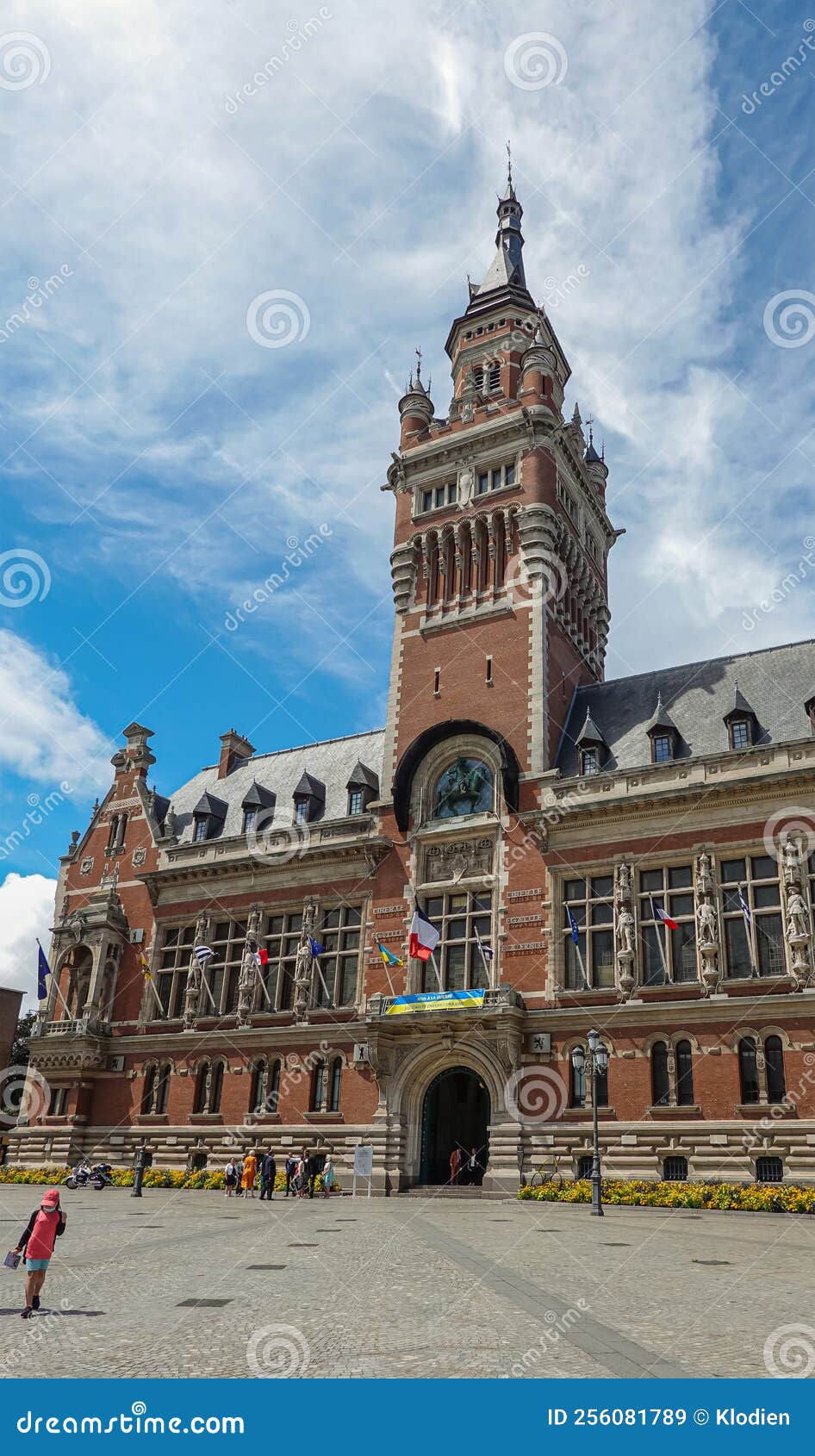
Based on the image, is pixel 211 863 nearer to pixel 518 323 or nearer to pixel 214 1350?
pixel 518 323

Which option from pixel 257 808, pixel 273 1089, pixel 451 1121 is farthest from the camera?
pixel 257 808

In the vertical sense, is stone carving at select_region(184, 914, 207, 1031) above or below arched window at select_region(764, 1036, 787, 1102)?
above

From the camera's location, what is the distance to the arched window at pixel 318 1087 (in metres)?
40.0

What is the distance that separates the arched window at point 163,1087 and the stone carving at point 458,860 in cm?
1520

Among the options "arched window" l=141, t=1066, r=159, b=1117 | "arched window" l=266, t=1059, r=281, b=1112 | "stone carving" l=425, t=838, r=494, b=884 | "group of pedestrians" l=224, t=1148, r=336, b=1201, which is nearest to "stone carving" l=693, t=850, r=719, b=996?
"stone carving" l=425, t=838, r=494, b=884

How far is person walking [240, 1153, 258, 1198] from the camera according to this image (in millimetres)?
36156

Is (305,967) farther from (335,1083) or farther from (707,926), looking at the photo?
(707,926)

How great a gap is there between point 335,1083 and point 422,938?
7.90 metres

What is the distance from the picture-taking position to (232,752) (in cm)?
5641

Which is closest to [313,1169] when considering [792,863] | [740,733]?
[792,863]

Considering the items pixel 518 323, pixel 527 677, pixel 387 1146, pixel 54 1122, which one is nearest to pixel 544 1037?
pixel 387 1146

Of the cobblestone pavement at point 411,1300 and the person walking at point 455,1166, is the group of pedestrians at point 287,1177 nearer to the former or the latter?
the person walking at point 455,1166

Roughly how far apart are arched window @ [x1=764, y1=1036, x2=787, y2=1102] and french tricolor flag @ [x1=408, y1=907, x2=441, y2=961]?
11421 mm

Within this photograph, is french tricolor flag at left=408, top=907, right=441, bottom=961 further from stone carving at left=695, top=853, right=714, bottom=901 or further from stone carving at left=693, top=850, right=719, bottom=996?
Result: stone carving at left=695, top=853, right=714, bottom=901
